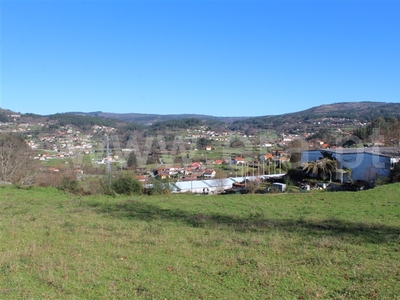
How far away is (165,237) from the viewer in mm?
6262

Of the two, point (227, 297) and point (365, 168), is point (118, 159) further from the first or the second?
point (227, 297)

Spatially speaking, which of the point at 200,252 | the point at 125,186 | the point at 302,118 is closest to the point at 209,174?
the point at 125,186

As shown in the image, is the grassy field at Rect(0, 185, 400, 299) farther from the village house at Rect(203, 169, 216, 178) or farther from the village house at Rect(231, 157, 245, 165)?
the village house at Rect(231, 157, 245, 165)

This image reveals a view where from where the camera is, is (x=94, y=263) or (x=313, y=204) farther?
(x=313, y=204)

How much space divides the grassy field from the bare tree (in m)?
7.38

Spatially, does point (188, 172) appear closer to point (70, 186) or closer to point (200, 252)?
point (70, 186)

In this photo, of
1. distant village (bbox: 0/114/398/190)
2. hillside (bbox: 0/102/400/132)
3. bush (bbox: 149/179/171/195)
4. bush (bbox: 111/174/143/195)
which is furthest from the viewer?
hillside (bbox: 0/102/400/132)

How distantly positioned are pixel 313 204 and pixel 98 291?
323 inches

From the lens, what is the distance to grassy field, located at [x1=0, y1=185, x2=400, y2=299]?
388 cm

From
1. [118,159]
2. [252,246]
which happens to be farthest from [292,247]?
[118,159]

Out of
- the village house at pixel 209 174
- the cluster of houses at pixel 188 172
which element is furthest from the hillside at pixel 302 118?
the village house at pixel 209 174

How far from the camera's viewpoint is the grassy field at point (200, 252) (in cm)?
388

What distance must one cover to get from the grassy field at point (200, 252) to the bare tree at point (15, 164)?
7380mm

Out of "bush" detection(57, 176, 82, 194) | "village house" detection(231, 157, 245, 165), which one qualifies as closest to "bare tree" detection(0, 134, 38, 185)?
"bush" detection(57, 176, 82, 194)
